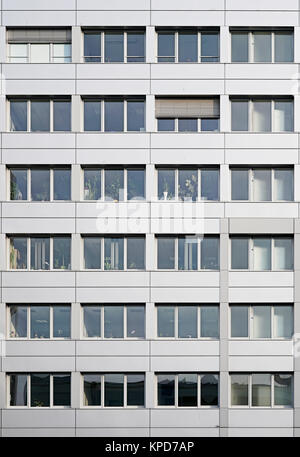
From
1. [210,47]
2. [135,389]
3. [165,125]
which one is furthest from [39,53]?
[135,389]

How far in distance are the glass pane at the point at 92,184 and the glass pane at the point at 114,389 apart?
A: 19.0ft

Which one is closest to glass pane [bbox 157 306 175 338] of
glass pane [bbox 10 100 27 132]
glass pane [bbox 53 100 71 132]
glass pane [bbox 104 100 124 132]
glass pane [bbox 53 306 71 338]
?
glass pane [bbox 53 306 71 338]

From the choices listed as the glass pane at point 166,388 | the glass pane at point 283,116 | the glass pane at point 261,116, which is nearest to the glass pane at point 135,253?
the glass pane at point 166,388

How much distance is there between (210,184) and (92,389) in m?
7.61

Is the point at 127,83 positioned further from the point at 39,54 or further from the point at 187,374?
the point at 187,374

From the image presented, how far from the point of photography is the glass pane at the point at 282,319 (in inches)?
576

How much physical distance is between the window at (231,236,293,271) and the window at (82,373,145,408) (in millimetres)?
4855

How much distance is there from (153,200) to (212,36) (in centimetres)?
582

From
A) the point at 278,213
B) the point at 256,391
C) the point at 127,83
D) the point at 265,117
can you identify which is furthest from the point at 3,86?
the point at 256,391

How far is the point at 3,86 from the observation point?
1483 cm

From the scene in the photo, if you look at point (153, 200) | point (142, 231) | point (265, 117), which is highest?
point (265, 117)

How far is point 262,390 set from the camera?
14.5 meters

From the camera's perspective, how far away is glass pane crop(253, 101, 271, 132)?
49.4 ft

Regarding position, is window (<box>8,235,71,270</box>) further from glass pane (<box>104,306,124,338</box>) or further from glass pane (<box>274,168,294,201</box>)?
glass pane (<box>274,168,294,201</box>)
